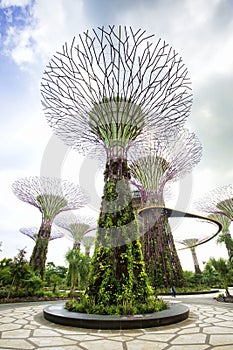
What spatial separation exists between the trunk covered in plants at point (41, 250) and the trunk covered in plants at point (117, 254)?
12106mm

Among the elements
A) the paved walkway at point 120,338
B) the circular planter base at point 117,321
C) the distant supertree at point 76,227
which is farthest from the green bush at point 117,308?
the distant supertree at point 76,227

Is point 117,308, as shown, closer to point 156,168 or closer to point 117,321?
point 117,321

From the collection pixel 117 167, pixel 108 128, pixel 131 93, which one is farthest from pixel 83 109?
pixel 117 167

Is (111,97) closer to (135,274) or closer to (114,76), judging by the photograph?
(114,76)

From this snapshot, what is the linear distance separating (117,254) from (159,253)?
9085 mm

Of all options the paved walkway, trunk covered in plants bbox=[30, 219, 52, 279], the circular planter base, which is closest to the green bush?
the circular planter base

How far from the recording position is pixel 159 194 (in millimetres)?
15914

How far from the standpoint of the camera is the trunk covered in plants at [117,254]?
20.5 ft

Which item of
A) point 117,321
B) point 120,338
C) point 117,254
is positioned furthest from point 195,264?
point 120,338

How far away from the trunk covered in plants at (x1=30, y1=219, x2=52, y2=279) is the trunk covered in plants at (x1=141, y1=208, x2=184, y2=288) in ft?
26.5

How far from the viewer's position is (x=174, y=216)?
19359mm

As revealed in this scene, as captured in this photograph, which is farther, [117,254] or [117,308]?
[117,254]

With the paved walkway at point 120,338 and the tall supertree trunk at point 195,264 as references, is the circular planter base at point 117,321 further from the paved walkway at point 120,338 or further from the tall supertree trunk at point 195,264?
the tall supertree trunk at point 195,264

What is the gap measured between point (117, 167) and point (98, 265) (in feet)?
10.8
